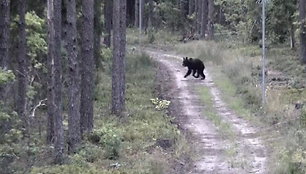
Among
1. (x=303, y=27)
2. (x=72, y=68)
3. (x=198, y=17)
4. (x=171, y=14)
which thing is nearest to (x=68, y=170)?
(x=72, y=68)

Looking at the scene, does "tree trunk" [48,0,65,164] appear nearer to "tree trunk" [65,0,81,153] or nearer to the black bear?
"tree trunk" [65,0,81,153]

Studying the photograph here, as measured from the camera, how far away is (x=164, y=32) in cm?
7038

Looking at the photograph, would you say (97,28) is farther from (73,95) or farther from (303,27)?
(303,27)

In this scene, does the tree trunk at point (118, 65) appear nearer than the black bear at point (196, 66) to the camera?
Yes

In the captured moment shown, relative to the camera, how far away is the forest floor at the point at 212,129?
16072 millimetres

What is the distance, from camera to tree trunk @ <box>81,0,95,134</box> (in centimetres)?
1789

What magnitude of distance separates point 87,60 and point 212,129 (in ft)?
17.5

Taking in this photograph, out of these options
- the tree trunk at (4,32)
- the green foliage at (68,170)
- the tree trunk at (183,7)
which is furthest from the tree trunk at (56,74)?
the tree trunk at (183,7)

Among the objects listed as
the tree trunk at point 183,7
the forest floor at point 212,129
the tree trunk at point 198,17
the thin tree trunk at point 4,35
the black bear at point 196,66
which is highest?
the tree trunk at point 183,7

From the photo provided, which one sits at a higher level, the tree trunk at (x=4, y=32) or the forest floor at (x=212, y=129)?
the tree trunk at (x=4, y=32)

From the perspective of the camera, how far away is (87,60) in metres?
18.4

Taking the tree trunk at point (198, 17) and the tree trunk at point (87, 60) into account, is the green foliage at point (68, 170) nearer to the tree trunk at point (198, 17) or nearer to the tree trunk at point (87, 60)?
the tree trunk at point (87, 60)

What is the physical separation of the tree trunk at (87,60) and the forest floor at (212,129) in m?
3.32

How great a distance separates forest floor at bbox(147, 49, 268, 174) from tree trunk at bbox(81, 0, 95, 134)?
10.9ft
